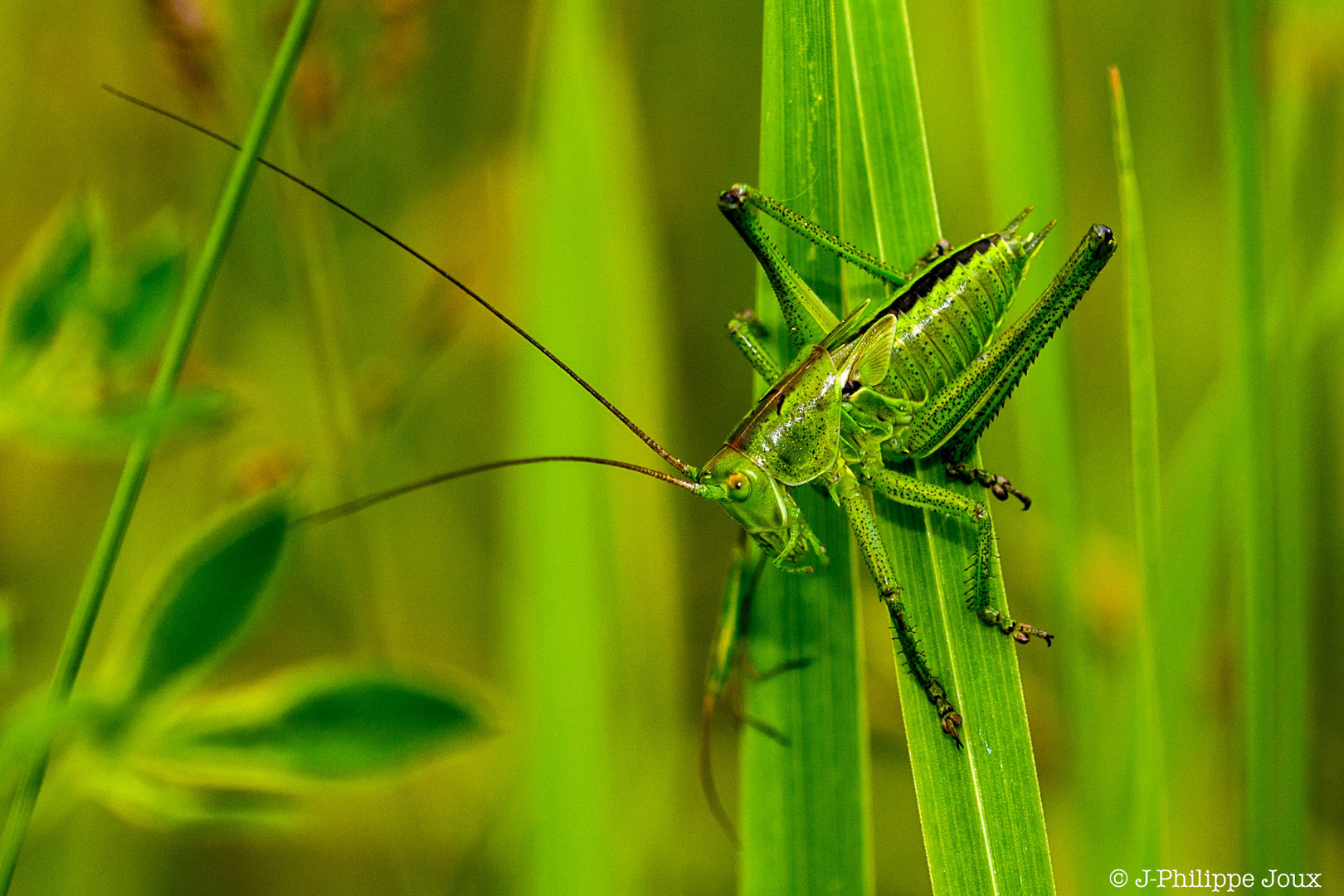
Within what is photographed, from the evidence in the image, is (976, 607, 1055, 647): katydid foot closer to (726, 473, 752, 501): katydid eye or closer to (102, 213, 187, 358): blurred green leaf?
(726, 473, 752, 501): katydid eye

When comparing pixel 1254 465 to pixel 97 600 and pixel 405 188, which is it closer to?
pixel 97 600

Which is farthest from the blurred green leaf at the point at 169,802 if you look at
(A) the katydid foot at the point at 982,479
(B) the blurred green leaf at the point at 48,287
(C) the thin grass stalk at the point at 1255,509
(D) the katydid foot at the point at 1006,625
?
(C) the thin grass stalk at the point at 1255,509

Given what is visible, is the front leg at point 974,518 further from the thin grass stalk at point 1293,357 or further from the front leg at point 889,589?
the thin grass stalk at point 1293,357

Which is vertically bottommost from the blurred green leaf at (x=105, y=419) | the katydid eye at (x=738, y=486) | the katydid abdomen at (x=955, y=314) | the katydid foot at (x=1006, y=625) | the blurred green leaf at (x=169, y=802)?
the blurred green leaf at (x=169, y=802)

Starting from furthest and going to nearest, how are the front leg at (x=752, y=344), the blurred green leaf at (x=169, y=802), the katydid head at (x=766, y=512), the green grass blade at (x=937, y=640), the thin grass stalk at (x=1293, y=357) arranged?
the front leg at (x=752, y=344) < the thin grass stalk at (x=1293, y=357) < the katydid head at (x=766, y=512) < the green grass blade at (x=937, y=640) < the blurred green leaf at (x=169, y=802)

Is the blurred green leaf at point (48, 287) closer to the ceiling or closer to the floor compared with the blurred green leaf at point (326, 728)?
closer to the ceiling

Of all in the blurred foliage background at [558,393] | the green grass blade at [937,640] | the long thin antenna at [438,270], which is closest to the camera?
the long thin antenna at [438,270]

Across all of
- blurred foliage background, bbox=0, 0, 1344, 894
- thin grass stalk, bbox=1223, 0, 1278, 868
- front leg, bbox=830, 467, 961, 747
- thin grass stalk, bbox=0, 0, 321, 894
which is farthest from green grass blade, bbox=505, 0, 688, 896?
thin grass stalk, bbox=1223, 0, 1278, 868

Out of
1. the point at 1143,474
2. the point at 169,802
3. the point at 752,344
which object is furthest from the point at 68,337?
the point at 1143,474
